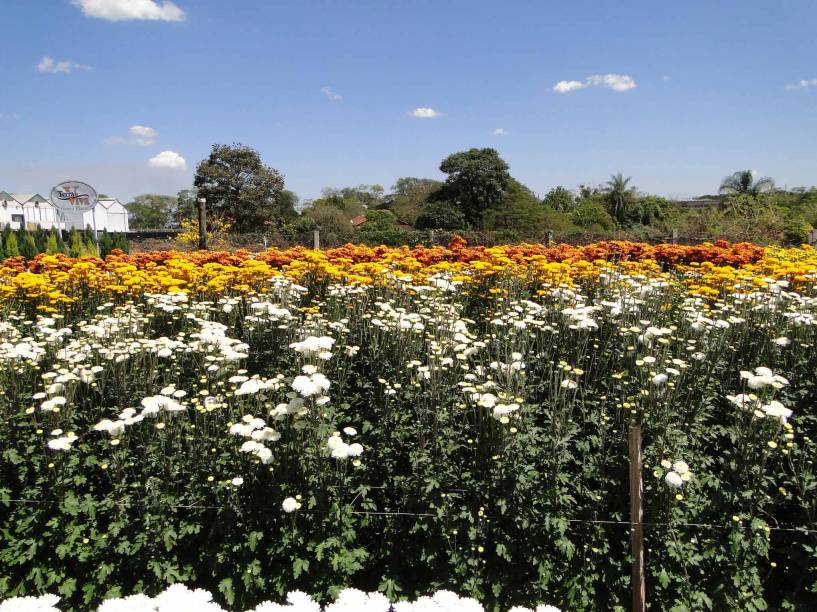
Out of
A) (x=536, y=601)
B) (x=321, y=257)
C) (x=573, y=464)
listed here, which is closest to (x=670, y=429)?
(x=573, y=464)

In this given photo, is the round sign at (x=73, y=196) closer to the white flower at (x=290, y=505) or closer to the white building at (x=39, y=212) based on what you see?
the white flower at (x=290, y=505)

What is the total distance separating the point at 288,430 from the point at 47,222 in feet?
238

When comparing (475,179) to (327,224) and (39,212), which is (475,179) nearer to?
(327,224)

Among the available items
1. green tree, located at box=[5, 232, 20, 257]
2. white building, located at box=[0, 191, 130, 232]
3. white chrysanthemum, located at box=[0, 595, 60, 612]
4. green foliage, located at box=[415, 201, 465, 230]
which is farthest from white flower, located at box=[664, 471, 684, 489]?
white building, located at box=[0, 191, 130, 232]

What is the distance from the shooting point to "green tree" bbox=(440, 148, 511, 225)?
3913 centimetres

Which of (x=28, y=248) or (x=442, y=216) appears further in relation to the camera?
(x=442, y=216)

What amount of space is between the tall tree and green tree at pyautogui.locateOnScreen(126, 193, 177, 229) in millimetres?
68677

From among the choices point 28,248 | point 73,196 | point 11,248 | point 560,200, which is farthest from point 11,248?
point 560,200

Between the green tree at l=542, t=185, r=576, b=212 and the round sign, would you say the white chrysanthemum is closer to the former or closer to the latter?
the round sign

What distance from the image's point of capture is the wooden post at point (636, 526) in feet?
9.87

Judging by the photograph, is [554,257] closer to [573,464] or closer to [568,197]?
[573,464]

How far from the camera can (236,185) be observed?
36844 millimetres

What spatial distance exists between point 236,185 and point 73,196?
18644 mm

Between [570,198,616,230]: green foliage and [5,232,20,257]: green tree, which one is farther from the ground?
[570,198,616,230]: green foliage
